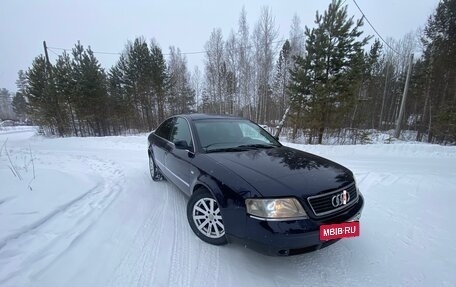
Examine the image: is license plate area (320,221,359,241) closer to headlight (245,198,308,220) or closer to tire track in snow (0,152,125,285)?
headlight (245,198,308,220)

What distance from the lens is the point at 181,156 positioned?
3.42 meters

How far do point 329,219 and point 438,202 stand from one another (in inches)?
135

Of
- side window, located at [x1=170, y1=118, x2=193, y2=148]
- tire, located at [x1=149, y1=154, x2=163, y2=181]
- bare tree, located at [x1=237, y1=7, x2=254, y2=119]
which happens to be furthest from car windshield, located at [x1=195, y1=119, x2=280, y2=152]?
bare tree, located at [x1=237, y1=7, x2=254, y2=119]

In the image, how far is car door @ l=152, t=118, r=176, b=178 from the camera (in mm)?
4151

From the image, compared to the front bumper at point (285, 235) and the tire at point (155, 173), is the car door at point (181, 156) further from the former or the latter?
the front bumper at point (285, 235)

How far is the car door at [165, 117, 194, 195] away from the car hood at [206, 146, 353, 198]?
493 mm

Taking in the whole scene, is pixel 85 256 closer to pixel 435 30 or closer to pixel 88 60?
pixel 88 60

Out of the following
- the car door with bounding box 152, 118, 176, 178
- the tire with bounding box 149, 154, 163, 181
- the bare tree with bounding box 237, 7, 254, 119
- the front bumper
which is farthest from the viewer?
the bare tree with bounding box 237, 7, 254, 119

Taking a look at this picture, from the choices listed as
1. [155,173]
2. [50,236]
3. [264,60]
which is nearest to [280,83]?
[264,60]

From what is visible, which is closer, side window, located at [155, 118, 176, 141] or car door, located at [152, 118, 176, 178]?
car door, located at [152, 118, 176, 178]

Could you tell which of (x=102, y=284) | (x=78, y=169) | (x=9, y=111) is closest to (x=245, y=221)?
(x=102, y=284)

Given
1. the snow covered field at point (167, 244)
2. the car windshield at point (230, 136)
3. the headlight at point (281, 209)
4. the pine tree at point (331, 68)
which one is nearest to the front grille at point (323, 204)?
the headlight at point (281, 209)

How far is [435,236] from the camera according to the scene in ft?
9.39

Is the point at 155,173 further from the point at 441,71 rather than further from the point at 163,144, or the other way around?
the point at 441,71
